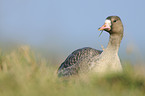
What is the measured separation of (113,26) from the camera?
5074 mm

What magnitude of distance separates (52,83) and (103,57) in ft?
4.99

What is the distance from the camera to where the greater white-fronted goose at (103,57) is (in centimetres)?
487

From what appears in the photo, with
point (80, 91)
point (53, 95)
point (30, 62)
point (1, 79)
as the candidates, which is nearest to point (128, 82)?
point (80, 91)

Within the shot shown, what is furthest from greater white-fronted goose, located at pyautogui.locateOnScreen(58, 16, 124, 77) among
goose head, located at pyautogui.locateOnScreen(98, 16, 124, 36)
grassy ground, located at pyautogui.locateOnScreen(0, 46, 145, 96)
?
grassy ground, located at pyautogui.locateOnScreen(0, 46, 145, 96)

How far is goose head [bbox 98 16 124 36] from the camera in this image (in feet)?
16.5

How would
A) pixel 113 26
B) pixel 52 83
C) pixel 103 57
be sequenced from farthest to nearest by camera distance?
pixel 113 26
pixel 103 57
pixel 52 83

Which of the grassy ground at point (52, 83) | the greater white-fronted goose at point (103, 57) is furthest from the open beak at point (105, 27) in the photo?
the grassy ground at point (52, 83)

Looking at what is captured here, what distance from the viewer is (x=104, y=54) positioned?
4.98 metres

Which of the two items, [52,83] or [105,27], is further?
Answer: [105,27]

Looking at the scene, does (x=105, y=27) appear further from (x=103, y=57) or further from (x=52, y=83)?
(x=52, y=83)

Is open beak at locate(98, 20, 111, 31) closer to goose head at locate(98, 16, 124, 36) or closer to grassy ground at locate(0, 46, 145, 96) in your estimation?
goose head at locate(98, 16, 124, 36)

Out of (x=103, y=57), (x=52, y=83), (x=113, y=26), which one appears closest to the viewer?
(x=52, y=83)

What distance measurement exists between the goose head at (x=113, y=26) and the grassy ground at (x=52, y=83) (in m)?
0.95

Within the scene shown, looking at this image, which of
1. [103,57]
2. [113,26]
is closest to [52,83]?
[103,57]
